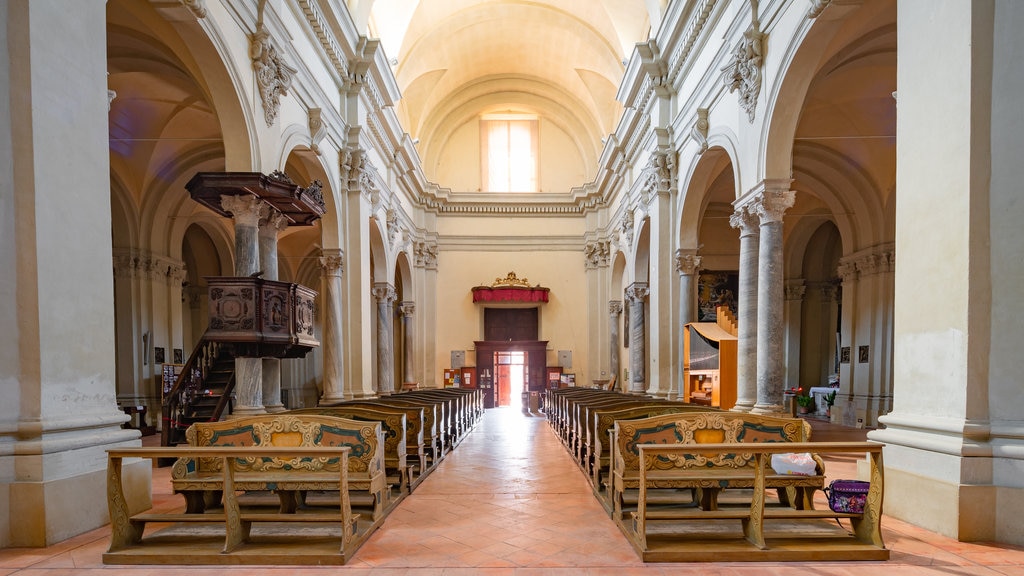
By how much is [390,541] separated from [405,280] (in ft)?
59.5

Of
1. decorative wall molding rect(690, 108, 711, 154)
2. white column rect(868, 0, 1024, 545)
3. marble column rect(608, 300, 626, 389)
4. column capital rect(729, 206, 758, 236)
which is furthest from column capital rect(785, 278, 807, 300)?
white column rect(868, 0, 1024, 545)

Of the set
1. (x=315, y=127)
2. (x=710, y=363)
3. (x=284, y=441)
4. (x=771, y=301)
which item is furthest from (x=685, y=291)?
(x=284, y=441)

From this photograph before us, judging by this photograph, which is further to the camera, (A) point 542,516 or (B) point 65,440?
(A) point 542,516

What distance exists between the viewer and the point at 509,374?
23.8m

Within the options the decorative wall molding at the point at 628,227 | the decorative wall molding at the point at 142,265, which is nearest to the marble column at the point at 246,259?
the decorative wall molding at the point at 142,265

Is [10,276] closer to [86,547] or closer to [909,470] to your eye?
[86,547]

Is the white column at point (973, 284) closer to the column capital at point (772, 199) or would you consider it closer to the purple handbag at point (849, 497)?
the purple handbag at point (849, 497)

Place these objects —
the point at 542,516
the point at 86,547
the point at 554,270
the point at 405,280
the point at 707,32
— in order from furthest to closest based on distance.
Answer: the point at 554,270, the point at 405,280, the point at 707,32, the point at 542,516, the point at 86,547

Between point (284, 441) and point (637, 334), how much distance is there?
1329 centimetres

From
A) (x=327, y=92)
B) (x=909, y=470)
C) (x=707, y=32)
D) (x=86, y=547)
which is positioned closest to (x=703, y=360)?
(x=707, y=32)

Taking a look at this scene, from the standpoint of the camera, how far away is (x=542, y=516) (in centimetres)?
539

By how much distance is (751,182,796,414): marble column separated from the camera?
8.52 meters

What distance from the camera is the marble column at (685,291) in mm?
12484

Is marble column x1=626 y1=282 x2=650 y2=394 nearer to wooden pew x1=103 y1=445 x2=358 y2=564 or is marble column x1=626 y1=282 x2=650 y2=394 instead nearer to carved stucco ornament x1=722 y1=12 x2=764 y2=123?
carved stucco ornament x1=722 y1=12 x2=764 y2=123
